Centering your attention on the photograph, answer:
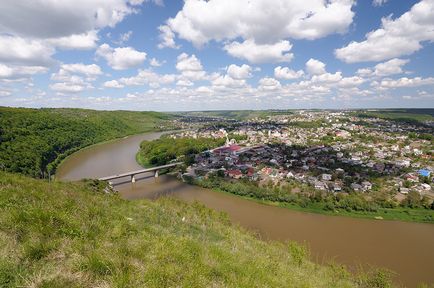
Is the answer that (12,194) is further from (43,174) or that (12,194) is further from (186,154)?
(186,154)

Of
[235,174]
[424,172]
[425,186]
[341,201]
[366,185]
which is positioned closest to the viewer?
[341,201]

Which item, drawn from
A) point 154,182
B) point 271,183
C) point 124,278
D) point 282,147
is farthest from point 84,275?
point 282,147

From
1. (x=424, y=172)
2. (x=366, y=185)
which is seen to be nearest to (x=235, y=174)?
(x=366, y=185)

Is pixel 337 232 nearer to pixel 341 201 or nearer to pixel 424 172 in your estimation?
pixel 341 201

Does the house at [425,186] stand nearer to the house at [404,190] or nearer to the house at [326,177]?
the house at [404,190]

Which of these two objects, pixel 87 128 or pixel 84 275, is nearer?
pixel 84 275

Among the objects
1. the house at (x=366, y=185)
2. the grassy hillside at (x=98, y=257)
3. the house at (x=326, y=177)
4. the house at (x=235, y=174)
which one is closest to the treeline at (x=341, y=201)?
the house at (x=366, y=185)
